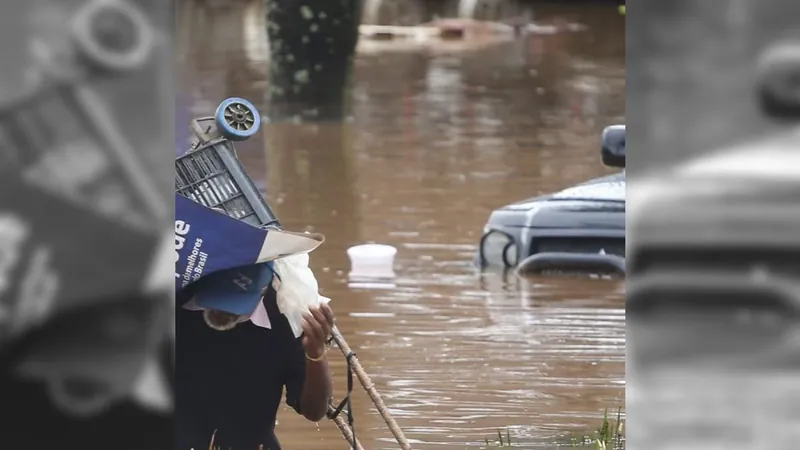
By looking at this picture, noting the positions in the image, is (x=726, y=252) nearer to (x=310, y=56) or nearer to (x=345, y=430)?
(x=345, y=430)

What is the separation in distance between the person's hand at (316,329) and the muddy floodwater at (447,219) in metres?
1.85

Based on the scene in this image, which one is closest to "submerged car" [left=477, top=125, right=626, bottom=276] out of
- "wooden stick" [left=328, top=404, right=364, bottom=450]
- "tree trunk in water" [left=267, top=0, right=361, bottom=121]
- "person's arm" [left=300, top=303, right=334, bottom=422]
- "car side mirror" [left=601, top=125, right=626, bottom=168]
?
"car side mirror" [left=601, top=125, right=626, bottom=168]

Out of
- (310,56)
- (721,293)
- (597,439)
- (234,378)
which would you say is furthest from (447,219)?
(721,293)

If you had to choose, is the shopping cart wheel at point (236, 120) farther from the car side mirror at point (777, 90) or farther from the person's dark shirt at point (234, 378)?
the car side mirror at point (777, 90)

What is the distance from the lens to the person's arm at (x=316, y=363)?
4.30m

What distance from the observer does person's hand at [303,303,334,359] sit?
4.29m

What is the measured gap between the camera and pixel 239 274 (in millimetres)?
4109

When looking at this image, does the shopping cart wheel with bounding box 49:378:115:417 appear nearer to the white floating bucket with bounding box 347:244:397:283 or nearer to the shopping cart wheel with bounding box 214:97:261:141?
the shopping cart wheel with bounding box 214:97:261:141

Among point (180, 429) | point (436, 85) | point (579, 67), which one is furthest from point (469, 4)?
point (180, 429)

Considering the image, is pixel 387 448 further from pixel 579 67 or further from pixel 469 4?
pixel 469 4

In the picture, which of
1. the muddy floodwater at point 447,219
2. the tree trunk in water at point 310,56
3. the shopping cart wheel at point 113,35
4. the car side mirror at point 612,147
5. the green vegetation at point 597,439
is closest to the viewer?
the shopping cart wheel at point 113,35

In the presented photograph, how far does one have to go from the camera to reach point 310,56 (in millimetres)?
16438

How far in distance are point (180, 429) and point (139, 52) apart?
1581 mm

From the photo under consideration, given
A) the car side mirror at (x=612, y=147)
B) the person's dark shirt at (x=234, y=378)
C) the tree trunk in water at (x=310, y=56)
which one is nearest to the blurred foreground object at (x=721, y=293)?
the person's dark shirt at (x=234, y=378)
